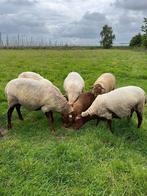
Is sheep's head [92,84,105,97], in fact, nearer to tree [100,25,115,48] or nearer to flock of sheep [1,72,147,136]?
flock of sheep [1,72,147,136]

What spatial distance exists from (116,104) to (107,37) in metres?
81.9

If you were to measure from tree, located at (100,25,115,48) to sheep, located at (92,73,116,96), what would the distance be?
76.2 m

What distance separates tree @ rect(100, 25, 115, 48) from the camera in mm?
88500

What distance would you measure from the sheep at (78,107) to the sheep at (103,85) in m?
0.56

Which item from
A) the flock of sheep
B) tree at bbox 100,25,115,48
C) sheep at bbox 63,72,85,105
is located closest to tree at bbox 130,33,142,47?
tree at bbox 100,25,115,48

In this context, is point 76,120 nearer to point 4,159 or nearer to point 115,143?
point 115,143

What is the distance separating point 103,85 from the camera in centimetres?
1208

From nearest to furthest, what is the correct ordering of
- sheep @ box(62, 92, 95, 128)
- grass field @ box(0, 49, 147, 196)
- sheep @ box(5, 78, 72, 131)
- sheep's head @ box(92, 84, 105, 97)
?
1. grass field @ box(0, 49, 147, 196)
2. sheep @ box(5, 78, 72, 131)
3. sheep @ box(62, 92, 95, 128)
4. sheep's head @ box(92, 84, 105, 97)

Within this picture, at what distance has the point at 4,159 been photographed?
23.8ft

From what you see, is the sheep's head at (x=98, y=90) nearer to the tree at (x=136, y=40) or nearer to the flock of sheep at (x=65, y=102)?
the flock of sheep at (x=65, y=102)

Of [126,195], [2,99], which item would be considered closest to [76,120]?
[126,195]

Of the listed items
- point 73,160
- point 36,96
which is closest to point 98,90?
point 36,96

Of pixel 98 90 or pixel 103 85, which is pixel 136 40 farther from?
pixel 98 90

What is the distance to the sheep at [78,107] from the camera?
9.54 metres
